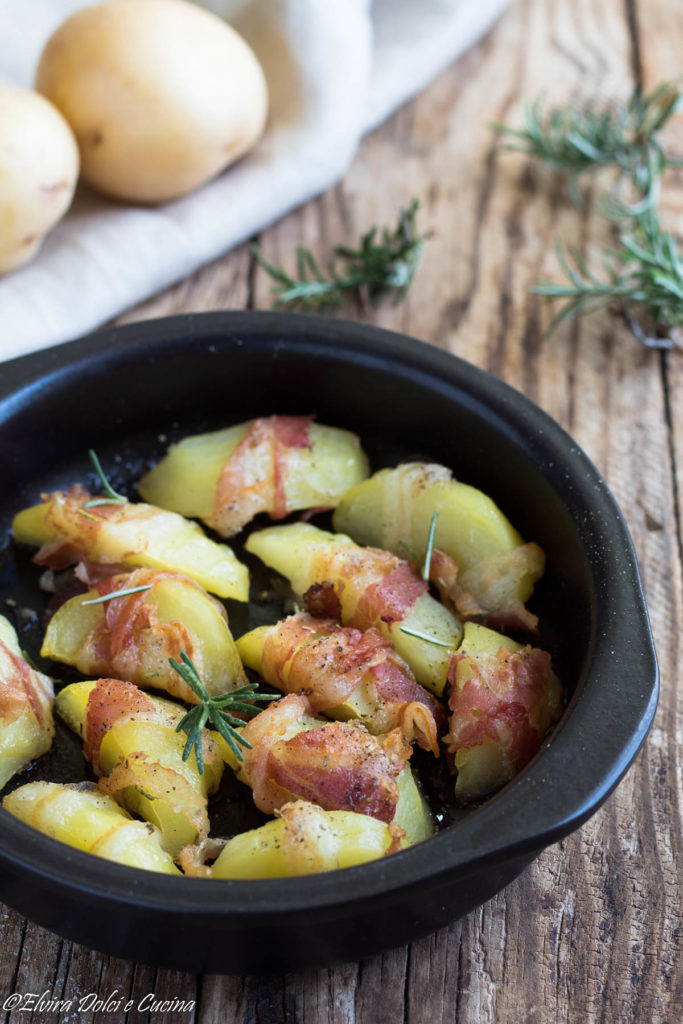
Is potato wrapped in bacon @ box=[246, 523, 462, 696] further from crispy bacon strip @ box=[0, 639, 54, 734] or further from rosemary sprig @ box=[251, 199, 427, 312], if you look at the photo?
rosemary sprig @ box=[251, 199, 427, 312]

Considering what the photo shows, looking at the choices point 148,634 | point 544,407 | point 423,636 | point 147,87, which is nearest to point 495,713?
point 423,636

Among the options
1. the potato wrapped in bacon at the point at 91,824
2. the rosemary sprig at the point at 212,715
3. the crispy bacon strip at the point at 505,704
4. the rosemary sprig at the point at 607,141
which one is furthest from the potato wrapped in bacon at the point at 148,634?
the rosemary sprig at the point at 607,141

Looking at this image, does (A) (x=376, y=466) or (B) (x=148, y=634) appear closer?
(B) (x=148, y=634)

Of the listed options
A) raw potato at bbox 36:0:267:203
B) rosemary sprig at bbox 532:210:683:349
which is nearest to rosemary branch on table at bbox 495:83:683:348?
rosemary sprig at bbox 532:210:683:349

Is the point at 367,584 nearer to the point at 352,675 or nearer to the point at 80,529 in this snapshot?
the point at 352,675

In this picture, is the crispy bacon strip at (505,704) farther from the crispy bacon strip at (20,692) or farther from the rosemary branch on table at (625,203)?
the rosemary branch on table at (625,203)

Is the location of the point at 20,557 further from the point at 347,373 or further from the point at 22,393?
the point at 347,373

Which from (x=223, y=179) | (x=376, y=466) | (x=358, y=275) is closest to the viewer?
(x=376, y=466)
